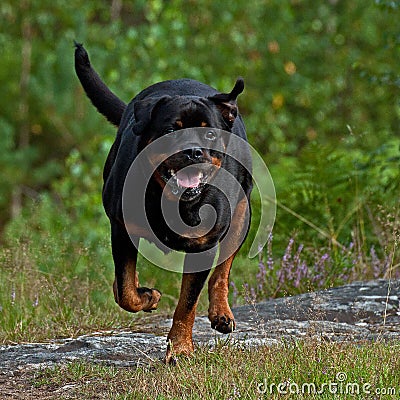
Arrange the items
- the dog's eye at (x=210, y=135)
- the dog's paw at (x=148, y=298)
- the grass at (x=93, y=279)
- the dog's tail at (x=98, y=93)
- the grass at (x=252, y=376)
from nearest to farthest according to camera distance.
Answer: the grass at (x=252, y=376)
the dog's eye at (x=210, y=135)
the dog's paw at (x=148, y=298)
the grass at (x=93, y=279)
the dog's tail at (x=98, y=93)

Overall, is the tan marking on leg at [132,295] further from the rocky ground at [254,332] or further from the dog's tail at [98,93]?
the dog's tail at [98,93]

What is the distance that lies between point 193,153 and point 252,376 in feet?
4.06

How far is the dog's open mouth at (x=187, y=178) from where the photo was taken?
194 inches

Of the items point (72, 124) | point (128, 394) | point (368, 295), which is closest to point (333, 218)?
point (368, 295)

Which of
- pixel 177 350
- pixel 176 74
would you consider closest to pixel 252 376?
pixel 177 350

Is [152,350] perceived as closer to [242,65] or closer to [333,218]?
[333,218]

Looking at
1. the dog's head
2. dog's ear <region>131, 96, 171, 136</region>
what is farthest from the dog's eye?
dog's ear <region>131, 96, 171, 136</region>

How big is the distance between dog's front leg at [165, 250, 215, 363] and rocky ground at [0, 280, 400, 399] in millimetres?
149

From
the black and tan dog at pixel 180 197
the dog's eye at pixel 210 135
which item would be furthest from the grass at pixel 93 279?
the dog's eye at pixel 210 135

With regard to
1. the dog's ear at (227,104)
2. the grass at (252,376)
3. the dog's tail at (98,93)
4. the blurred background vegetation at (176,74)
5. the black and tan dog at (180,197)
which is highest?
the blurred background vegetation at (176,74)

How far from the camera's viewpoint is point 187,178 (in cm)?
495

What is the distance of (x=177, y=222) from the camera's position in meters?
5.18

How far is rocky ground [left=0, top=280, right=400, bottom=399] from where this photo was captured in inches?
195

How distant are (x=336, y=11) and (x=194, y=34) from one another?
317 centimetres
